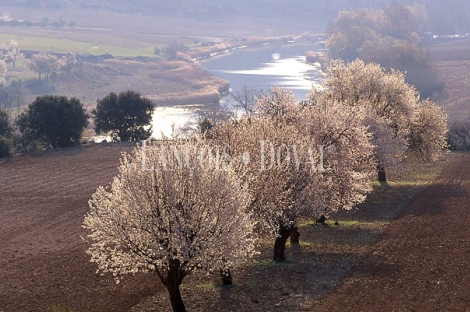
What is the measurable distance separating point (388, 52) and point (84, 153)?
8683 cm

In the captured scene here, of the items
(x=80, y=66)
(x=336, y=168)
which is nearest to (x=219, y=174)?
(x=336, y=168)

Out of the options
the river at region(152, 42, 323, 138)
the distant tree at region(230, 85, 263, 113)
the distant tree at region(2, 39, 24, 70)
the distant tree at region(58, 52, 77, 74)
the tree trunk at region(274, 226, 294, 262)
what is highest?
the distant tree at region(2, 39, 24, 70)

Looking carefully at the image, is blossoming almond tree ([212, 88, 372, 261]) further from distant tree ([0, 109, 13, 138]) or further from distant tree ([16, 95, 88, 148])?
distant tree ([0, 109, 13, 138])

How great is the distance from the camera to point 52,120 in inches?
2985

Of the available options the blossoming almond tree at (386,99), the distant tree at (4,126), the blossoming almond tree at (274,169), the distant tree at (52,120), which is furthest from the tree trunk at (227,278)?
the distant tree at (4,126)

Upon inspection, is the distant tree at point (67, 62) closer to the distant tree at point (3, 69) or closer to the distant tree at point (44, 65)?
the distant tree at point (44, 65)

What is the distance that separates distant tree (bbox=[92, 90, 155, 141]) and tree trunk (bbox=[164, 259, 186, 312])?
54.6 metres

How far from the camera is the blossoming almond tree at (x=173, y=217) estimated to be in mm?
26953

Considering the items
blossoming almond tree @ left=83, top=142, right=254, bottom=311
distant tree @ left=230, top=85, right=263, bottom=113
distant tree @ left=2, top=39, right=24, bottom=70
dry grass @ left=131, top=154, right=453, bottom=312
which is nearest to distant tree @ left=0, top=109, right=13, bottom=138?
distant tree @ left=230, top=85, right=263, bottom=113

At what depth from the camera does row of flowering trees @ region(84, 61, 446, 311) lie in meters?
27.1

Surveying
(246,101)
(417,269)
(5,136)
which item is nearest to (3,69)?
(246,101)

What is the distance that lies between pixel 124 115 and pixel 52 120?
863 centimetres

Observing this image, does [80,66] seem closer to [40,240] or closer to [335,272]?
[40,240]

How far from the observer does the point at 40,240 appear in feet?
137
